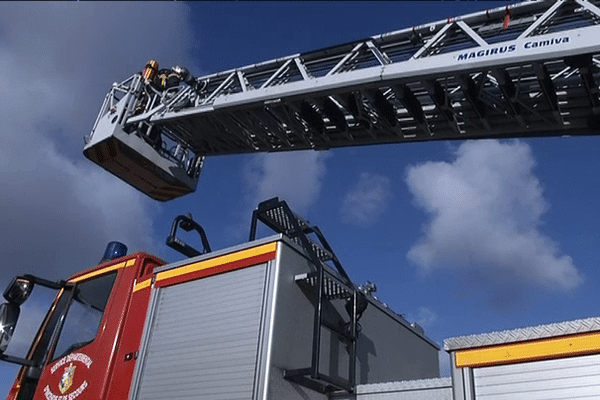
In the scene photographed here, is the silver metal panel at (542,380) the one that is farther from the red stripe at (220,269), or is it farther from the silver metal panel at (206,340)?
the red stripe at (220,269)

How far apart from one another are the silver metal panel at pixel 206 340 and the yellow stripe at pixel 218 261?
0.45 feet

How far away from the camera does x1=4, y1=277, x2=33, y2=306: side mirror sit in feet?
23.4

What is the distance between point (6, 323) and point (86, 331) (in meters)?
0.96

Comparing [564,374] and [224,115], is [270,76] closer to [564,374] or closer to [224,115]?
[224,115]

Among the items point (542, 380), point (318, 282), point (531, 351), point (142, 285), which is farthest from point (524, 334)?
point (142, 285)

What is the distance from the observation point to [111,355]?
23.4ft

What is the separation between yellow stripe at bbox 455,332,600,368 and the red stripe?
91.1 inches

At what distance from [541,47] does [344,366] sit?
12.1 feet

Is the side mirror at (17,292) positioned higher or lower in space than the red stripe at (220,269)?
lower

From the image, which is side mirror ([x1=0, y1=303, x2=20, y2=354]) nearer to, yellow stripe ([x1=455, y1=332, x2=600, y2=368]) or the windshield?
the windshield

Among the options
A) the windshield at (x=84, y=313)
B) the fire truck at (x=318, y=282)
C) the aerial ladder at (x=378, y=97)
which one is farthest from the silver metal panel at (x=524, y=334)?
the windshield at (x=84, y=313)

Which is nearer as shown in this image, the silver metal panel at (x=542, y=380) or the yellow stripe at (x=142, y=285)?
the silver metal panel at (x=542, y=380)

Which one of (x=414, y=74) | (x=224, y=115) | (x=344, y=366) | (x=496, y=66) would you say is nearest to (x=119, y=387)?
(x=344, y=366)

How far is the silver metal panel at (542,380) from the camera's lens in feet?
13.5
